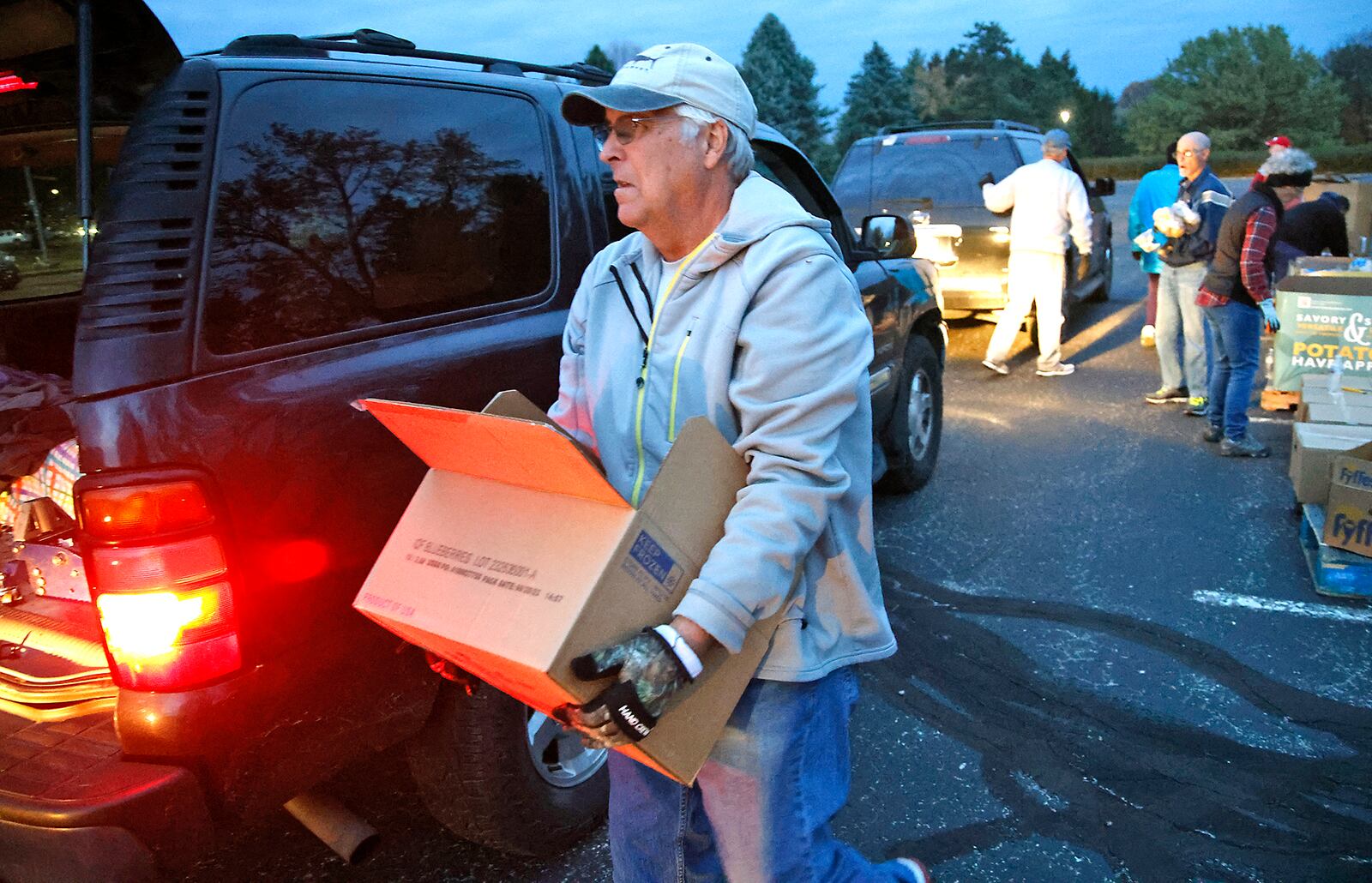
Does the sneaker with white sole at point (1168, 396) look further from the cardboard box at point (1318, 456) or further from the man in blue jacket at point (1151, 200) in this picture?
the cardboard box at point (1318, 456)

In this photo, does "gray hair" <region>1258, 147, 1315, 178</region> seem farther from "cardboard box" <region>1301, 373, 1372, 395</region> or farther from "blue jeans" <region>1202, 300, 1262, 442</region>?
"cardboard box" <region>1301, 373, 1372, 395</region>

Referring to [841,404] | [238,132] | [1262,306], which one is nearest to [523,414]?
[841,404]

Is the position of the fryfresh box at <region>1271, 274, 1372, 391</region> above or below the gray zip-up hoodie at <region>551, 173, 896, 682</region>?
below

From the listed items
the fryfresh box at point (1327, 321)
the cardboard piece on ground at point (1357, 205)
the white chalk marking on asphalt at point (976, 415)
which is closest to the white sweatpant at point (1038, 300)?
the white chalk marking on asphalt at point (976, 415)

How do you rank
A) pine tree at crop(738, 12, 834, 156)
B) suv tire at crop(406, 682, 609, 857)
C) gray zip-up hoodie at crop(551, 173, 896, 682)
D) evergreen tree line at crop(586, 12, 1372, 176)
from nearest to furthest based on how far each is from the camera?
gray zip-up hoodie at crop(551, 173, 896, 682)
suv tire at crop(406, 682, 609, 857)
pine tree at crop(738, 12, 834, 156)
evergreen tree line at crop(586, 12, 1372, 176)

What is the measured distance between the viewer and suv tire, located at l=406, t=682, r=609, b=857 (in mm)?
2561

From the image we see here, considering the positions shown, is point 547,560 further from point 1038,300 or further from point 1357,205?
point 1357,205

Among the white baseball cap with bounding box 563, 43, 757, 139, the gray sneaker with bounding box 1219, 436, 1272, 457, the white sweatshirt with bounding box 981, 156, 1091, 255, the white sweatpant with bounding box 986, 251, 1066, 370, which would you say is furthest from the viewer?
the white sweatpant with bounding box 986, 251, 1066, 370

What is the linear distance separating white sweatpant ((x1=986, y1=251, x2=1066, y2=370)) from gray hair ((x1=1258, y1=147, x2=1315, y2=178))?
94.5 inches

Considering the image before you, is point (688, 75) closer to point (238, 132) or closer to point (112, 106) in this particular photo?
point (238, 132)

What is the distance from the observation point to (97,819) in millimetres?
1909

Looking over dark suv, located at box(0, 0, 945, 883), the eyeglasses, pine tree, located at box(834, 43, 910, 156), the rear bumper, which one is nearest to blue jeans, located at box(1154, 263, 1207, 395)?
dark suv, located at box(0, 0, 945, 883)

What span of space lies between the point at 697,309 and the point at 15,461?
7.37 feet

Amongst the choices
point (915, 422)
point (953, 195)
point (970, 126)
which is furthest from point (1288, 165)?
point (970, 126)
